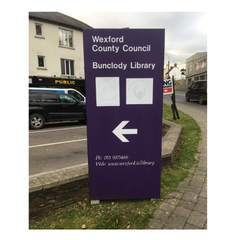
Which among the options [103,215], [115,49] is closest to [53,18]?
[115,49]

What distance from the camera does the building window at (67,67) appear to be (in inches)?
851

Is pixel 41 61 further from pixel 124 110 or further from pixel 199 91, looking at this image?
pixel 124 110

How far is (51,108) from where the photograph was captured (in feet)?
31.1

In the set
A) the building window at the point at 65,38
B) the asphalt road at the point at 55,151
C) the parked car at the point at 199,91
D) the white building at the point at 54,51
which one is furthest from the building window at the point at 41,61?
the parked car at the point at 199,91

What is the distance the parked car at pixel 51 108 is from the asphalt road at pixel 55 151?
54.8 inches

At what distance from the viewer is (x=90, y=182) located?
2840mm

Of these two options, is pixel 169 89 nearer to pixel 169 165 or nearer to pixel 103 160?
pixel 169 165

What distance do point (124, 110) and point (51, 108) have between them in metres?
7.62

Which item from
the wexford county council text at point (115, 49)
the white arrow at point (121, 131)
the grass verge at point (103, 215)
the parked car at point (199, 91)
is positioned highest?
the parked car at point (199, 91)

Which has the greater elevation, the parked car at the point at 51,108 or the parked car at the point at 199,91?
the parked car at the point at 199,91

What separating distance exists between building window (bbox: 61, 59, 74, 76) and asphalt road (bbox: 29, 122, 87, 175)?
15.2 metres

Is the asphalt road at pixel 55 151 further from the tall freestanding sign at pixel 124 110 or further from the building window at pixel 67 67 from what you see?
the building window at pixel 67 67

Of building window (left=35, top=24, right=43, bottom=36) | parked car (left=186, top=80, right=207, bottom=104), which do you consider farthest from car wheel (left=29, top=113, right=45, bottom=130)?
building window (left=35, top=24, right=43, bottom=36)

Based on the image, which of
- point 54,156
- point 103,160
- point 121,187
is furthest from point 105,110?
point 54,156
